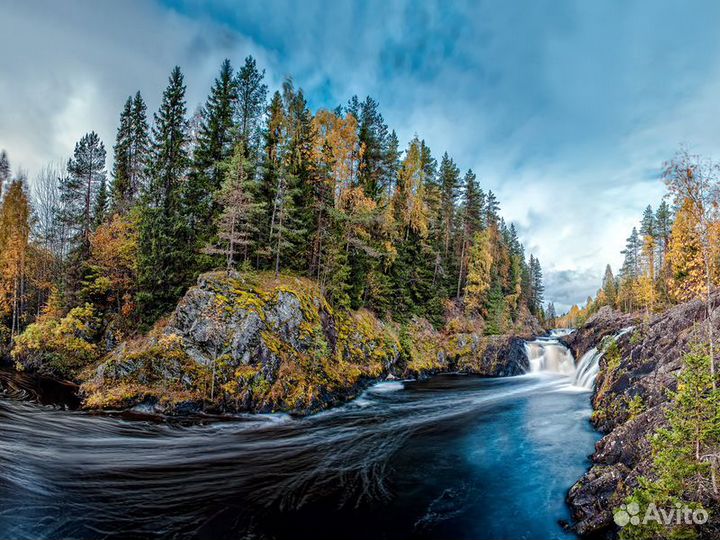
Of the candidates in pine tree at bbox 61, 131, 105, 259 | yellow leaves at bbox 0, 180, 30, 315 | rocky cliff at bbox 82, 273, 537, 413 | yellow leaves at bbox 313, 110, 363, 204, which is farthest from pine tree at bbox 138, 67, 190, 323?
yellow leaves at bbox 0, 180, 30, 315

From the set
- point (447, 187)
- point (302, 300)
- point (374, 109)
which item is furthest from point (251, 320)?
point (447, 187)

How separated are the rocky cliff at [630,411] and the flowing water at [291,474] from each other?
0.80 metres

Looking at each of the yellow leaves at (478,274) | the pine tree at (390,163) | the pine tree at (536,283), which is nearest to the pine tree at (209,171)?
the pine tree at (390,163)

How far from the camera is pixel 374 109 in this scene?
1363 inches

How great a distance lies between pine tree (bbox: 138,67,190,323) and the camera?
21.0 m

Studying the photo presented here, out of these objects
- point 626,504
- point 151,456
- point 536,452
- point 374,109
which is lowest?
point 536,452

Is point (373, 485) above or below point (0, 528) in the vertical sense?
below

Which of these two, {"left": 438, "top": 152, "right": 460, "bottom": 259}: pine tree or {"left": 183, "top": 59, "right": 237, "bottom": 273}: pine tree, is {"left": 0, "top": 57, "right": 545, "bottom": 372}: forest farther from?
{"left": 438, "top": 152, "right": 460, "bottom": 259}: pine tree

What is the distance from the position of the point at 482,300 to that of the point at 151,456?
121ft

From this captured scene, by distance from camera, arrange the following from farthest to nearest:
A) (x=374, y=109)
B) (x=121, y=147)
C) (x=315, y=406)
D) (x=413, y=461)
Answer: (x=374, y=109), (x=121, y=147), (x=315, y=406), (x=413, y=461)

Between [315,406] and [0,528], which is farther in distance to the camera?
[315,406]

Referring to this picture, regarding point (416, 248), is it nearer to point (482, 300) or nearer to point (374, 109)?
point (482, 300)

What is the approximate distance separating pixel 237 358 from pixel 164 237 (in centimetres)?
1031

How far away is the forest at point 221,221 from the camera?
69.4 ft
